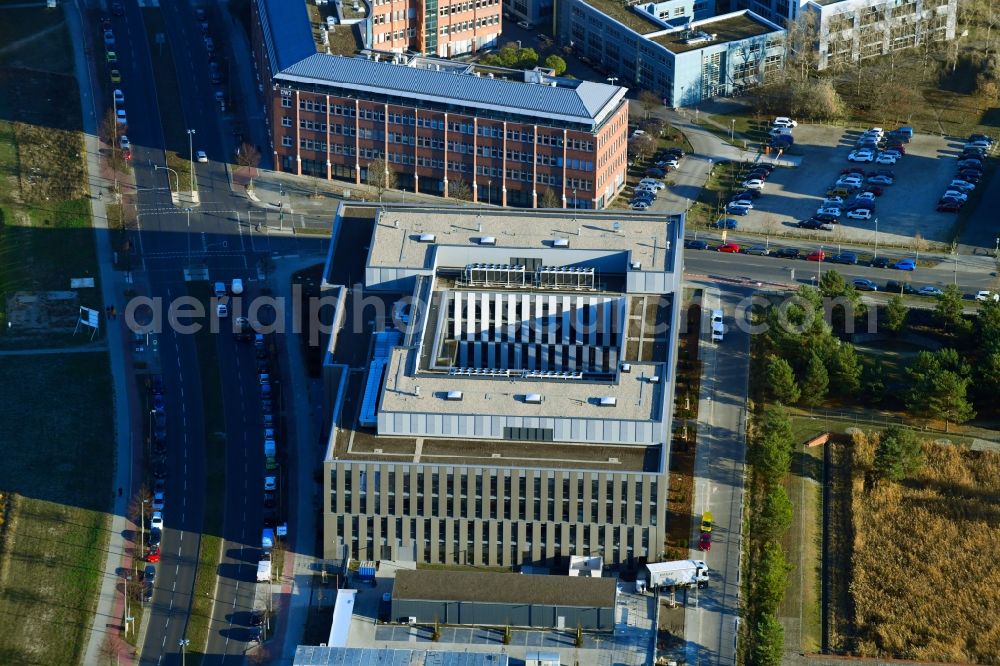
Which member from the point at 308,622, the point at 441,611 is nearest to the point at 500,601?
the point at 441,611

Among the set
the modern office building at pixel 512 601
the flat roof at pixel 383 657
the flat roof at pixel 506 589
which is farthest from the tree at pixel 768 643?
the flat roof at pixel 383 657

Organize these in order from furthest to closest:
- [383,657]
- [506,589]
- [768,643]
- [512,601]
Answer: [506,589] → [512,601] → [768,643] → [383,657]

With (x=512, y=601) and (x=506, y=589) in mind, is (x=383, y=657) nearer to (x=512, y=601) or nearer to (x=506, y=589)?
(x=512, y=601)

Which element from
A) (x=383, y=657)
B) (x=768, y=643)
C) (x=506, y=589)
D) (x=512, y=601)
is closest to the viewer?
(x=383, y=657)

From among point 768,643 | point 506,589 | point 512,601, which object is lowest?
point 768,643

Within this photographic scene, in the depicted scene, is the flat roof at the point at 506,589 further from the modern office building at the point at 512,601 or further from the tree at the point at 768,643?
the tree at the point at 768,643

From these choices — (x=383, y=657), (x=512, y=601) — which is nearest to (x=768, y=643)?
(x=512, y=601)

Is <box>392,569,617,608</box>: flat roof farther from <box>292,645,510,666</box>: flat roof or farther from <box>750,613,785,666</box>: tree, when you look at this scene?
<box>750,613,785,666</box>: tree

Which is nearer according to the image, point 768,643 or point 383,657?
point 383,657
